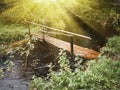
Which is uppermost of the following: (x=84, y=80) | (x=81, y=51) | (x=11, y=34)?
(x=84, y=80)

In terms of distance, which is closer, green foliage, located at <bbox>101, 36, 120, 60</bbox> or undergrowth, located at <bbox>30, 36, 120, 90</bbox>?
undergrowth, located at <bbox>30, 36, 120, 90</bbox>

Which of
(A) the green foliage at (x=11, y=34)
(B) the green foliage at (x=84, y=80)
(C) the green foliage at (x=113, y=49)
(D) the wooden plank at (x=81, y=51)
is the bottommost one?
(A) the green foliage at (x=11, y=34)

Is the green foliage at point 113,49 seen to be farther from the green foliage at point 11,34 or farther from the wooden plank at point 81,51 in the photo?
the green foliage at point 11,34

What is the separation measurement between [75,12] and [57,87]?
523 inches

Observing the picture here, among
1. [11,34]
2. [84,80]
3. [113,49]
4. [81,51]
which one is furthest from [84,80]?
[11,34]

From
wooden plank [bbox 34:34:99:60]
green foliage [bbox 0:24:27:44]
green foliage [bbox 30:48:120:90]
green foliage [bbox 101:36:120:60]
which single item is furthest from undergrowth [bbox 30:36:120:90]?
green foliage [bbox 0:24:27:44]

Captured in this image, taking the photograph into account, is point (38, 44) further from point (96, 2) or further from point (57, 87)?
point (57, 87)

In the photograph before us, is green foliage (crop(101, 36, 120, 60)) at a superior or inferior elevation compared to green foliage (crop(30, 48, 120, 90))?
inferior

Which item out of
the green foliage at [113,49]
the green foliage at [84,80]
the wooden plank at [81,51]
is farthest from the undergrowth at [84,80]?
the wooden plank at [81,51]

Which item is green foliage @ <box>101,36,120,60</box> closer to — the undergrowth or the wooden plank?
the wooden plank

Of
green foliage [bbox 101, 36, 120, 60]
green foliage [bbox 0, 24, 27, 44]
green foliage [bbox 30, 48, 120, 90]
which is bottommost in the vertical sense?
green foliage [bbox 0, 24, 27, 44]

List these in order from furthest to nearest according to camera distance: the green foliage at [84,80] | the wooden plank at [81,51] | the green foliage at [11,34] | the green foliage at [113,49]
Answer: the green foliage at [11,34] < the wooden plank at [81,51] < the green foliage at [113,49] < the green foliage at [84,80]

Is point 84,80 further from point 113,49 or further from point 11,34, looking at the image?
point 11,34

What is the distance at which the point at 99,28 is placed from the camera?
17.9 m
